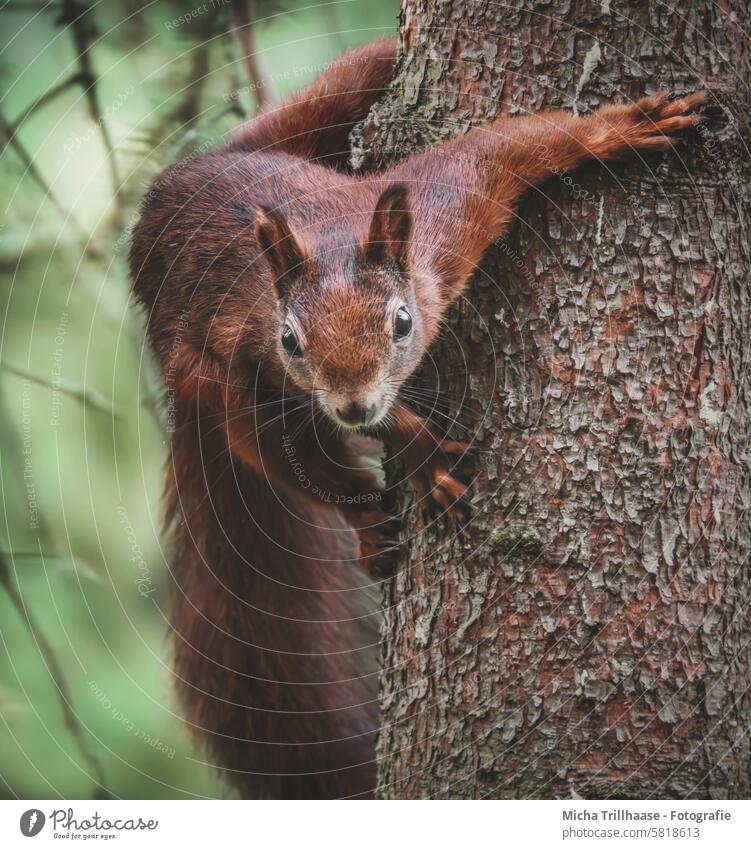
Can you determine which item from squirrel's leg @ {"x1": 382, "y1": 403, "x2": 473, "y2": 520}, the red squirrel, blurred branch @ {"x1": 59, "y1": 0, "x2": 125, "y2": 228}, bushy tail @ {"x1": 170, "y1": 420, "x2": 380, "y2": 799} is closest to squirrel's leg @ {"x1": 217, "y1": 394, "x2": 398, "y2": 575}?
the red squirrel

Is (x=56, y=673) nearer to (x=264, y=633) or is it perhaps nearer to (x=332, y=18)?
(x=264, y=633)

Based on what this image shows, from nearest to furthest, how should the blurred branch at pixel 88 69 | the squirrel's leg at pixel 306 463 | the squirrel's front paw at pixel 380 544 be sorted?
the squirrel's front paw at pixel 380 544 → the squirrel's leg at pixel 306 463 → the blurred branch at pixel 88 69

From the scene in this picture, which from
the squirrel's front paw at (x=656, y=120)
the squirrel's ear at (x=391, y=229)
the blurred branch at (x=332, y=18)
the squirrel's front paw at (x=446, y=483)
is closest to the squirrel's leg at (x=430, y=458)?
the squirrel's front paw at (x=446, y=483)

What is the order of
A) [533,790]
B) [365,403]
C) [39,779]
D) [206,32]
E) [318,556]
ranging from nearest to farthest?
1. [365,403]
2. [533,790]
3. [39,779]
4. [206,32]
5. [318,556]

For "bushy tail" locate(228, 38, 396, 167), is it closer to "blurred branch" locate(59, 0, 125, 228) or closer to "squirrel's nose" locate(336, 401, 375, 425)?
"blurred branch" locate(59, 0, 125, 228)

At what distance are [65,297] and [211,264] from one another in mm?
506

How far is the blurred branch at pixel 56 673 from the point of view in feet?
5.87

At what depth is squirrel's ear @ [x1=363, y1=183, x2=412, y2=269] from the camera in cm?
129

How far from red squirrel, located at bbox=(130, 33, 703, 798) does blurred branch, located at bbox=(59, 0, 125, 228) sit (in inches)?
4.5

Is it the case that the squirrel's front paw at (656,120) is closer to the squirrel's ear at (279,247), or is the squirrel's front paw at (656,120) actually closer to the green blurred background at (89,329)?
the squirrel's ear at (279,247)

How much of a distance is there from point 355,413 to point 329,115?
2.86 ft

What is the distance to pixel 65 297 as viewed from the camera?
1.90 m
